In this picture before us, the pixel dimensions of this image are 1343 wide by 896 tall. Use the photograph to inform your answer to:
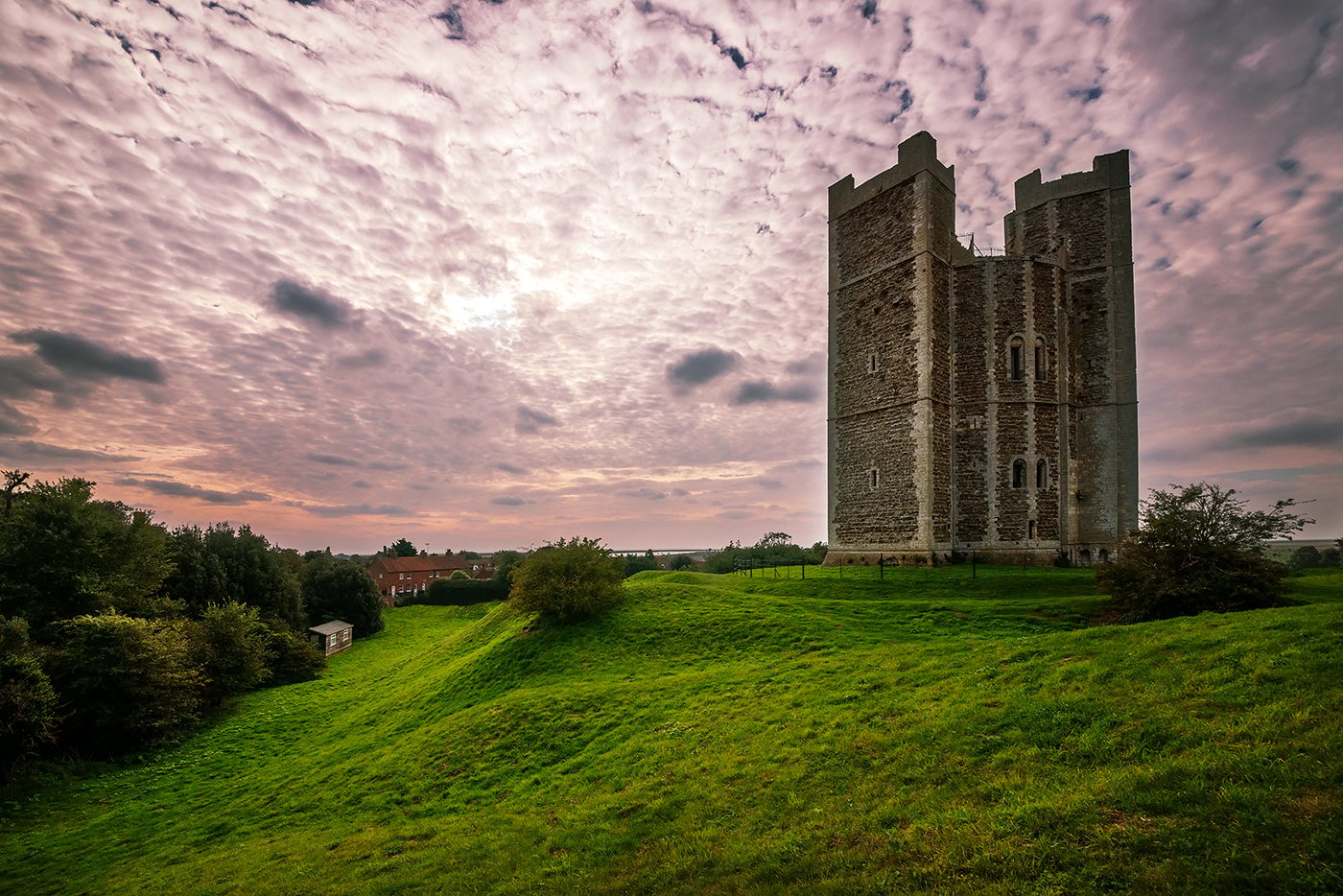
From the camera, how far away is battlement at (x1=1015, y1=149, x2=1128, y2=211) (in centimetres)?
2691

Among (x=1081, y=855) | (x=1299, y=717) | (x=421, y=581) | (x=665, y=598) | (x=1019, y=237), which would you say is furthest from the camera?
(x=421, y=581)

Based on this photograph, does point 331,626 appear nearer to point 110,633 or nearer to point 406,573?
point 110,633

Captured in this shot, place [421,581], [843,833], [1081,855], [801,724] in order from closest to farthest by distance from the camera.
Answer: [1081,855]
[843,833]
[801,724]
[421,581]

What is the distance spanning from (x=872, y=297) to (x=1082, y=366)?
441 inches

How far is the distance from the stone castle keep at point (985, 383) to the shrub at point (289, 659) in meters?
33.4

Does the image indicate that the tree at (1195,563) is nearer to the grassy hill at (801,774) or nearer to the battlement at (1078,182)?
the grassy hill at (801,774)

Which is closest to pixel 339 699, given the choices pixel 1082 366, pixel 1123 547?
pixel 1123 547

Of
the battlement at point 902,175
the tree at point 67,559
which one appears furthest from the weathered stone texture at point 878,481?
the tree at point 67,559

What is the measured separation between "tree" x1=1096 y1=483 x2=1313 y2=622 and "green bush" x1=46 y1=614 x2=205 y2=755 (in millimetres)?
34451

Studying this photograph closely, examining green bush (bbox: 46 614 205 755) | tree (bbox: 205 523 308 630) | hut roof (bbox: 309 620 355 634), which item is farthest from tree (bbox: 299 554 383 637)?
green bush (bbox: 46 614 205 755)

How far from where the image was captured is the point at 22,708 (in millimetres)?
18484

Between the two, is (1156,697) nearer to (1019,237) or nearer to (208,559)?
(1019,237)

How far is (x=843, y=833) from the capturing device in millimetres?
6320

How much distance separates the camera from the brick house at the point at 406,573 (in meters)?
82.2
